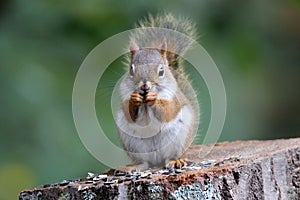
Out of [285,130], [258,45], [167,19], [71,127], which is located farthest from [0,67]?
[285,130]

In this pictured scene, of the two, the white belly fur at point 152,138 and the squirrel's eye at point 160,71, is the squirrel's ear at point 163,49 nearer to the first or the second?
the squirrel's eye at point 160,71

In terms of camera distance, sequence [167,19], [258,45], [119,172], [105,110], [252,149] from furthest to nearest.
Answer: [258,45], [105,110], [167,19], [252,149], [119,172]

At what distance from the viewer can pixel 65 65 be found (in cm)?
290

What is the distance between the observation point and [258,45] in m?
3.28

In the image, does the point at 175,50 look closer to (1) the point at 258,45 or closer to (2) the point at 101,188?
(2) the point at 101,188

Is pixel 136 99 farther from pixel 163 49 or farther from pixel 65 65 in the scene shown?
pixel 65 65

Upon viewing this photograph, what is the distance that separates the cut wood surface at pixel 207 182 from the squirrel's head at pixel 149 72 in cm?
20

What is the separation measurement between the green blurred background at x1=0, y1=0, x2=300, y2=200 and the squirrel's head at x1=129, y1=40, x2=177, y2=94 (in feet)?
0.91

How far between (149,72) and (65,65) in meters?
0.76

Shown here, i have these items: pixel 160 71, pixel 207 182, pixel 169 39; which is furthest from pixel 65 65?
pixel 207 182

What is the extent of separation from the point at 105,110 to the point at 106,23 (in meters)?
0.36

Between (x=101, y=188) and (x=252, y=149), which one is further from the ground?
(x=252, y=149)

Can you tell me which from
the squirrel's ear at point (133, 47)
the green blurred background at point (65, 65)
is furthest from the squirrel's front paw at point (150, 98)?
the green blurred background at point (65, 65)

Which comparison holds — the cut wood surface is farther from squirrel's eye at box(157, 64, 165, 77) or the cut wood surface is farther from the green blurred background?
the green blurred background
